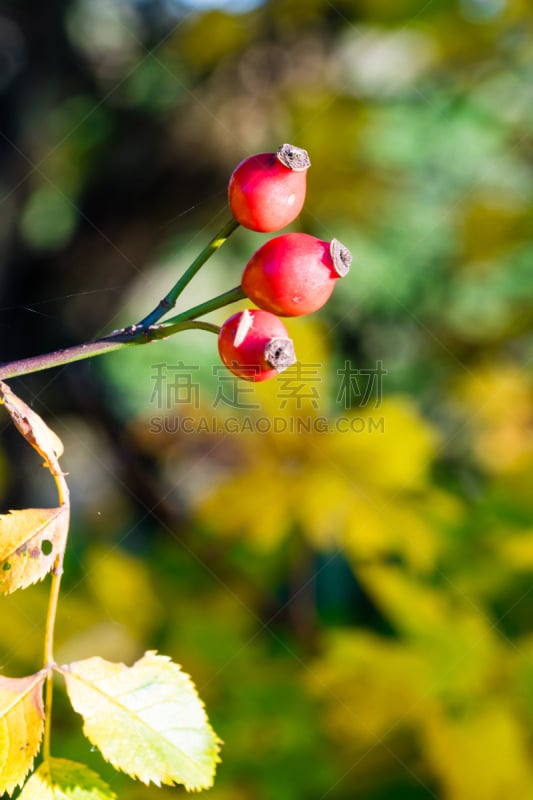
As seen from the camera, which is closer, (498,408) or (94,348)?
(94,348)

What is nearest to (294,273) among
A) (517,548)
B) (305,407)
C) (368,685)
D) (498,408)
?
(517,548)

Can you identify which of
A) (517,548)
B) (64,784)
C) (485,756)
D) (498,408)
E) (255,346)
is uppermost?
(255,346)

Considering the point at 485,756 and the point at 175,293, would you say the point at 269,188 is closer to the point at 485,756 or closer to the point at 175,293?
the point at 175,293

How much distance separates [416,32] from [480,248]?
449 mm

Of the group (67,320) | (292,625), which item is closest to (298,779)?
(292,625)

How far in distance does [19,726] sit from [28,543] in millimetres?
117

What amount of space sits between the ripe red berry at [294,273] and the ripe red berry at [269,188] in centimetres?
4

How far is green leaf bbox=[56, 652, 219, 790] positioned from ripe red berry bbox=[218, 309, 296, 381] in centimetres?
22

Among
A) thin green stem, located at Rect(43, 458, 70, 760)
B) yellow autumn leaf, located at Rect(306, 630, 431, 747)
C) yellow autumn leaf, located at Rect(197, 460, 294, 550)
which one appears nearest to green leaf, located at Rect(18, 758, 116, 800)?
thin green stem, located at Rect(43, 458, 70, 760)

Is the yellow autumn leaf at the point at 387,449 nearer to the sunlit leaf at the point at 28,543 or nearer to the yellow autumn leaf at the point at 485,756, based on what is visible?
the yellow autumn leaf at the point at 485,756

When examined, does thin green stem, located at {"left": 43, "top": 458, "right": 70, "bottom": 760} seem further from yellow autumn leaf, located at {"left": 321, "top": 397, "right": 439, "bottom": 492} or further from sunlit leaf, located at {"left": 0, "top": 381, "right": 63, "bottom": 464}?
yellow autumn leaf, located at {"left": 321, "top": 397, "right": 439, "bottom": 492}

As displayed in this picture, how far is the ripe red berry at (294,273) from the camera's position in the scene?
0.49 meters

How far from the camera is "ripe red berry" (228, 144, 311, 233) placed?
0.52 meters

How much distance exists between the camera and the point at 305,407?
1.31 meters
